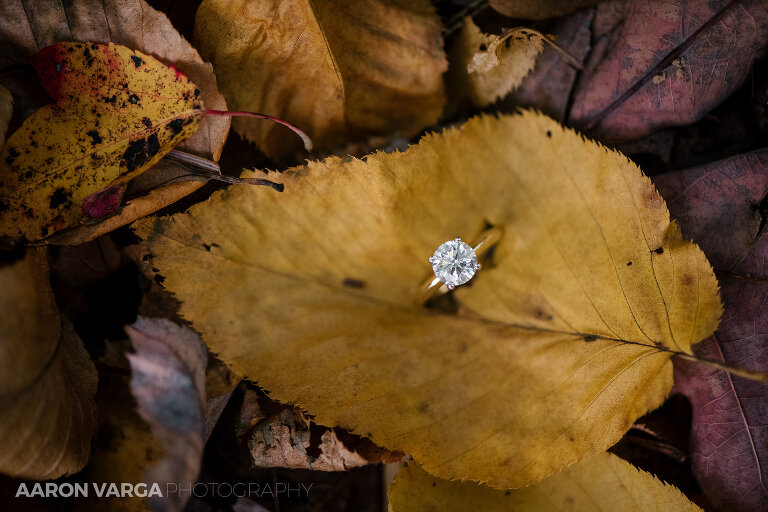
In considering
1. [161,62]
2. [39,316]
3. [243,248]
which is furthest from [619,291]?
[39,316]

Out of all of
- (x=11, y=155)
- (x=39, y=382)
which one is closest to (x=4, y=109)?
(x=11, y=155)

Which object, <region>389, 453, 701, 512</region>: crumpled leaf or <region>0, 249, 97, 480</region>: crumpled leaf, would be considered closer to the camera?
<region>0, 249, 97, 480</region>: crumpled leaf

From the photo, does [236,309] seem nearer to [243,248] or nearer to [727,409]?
[243,248]

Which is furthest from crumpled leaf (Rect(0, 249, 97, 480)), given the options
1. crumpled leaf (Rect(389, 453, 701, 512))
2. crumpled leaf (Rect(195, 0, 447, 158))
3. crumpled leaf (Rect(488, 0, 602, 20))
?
crumpled leaf (Rect(488, 0, 602, 20))

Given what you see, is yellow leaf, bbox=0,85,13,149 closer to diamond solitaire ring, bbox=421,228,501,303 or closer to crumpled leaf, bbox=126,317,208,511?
crumpled leaf, bbox=126,317,208,511

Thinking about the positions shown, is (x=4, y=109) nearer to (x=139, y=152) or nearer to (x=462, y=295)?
(x=139, y=152)

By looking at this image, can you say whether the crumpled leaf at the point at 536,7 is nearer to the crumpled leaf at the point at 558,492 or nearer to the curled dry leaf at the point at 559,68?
the curled dry leaf at the point at 559,68
